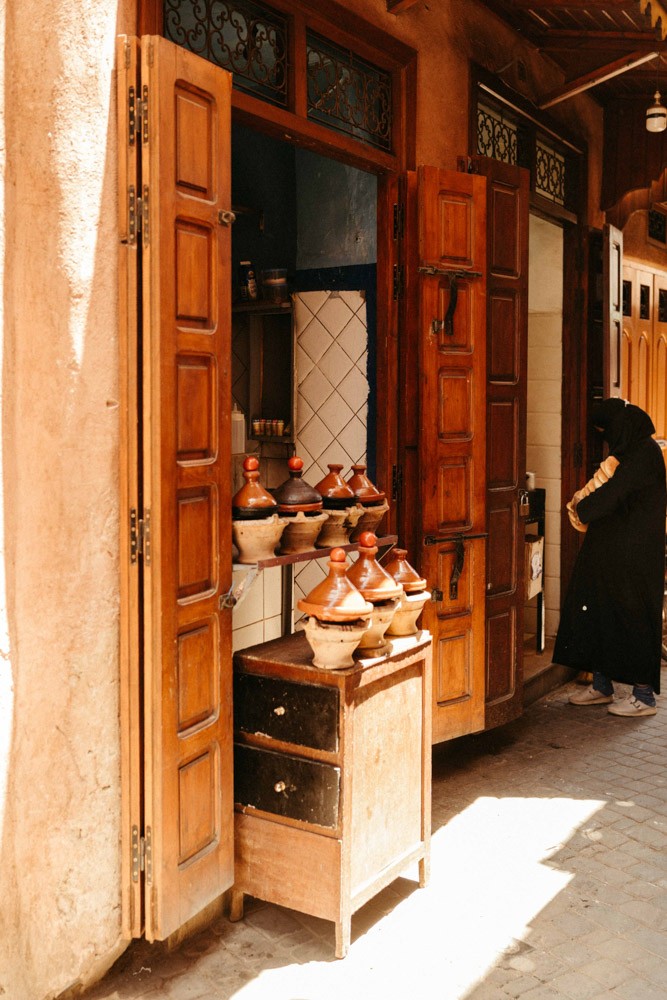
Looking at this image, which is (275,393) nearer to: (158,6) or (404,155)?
(404,155)

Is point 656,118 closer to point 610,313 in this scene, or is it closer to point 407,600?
point 610,313

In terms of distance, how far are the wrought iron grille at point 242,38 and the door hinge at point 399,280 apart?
40.4 inches

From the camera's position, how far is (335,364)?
5184 mm

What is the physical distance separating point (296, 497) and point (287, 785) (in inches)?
39.9

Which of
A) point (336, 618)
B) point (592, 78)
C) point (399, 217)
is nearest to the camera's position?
point (336, 618)

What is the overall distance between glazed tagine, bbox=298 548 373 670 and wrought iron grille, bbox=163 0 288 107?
1.83 metres

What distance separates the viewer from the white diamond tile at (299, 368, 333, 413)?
5242mm

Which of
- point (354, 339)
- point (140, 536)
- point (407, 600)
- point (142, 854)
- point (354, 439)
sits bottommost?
point (142, 854)

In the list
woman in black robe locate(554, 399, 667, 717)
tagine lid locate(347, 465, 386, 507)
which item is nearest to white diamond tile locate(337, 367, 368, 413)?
tagine lid locate(347, 465, 386, 507)

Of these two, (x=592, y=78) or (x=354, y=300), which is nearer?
(x=354, y=300)

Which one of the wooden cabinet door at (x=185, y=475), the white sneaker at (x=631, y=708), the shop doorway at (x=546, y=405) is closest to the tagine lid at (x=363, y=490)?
the wooden cabinet door at (x=185, y=475)

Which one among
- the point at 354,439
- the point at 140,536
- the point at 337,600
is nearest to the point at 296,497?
the point at 337,600

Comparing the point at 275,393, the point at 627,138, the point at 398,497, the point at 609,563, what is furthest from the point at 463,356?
the point at 627,138

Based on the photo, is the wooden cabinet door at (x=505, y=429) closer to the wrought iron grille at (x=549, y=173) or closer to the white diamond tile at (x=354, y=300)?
the white diamond tile at (x=354, y=300)
